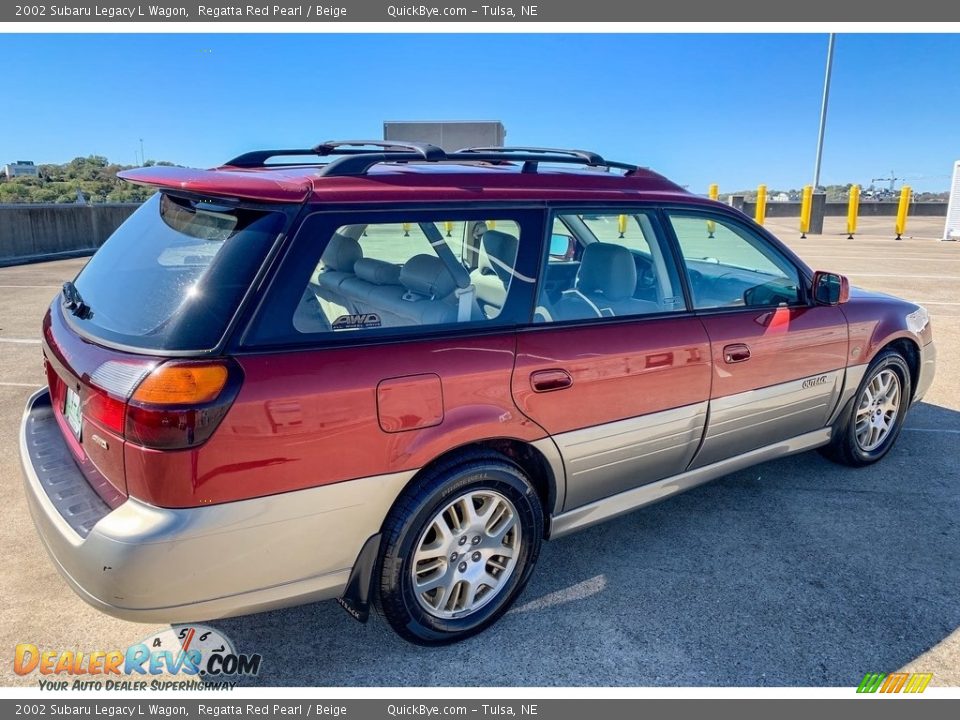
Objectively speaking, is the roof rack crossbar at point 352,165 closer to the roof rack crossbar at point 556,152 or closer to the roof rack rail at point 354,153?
the roof rack rail at point 354,153

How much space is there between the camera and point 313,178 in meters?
2.46

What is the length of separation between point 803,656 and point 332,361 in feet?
6.76

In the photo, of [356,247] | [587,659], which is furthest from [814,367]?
[356,247]

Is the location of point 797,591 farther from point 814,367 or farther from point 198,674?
point 198,674

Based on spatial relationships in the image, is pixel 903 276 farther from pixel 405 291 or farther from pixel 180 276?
pixel 180 276

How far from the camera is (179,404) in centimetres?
207

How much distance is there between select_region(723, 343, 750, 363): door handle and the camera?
337 centimetres

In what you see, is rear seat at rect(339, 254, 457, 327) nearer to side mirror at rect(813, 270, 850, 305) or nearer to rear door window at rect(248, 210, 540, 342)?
rear door window at rect(248, 210, 540, 342)

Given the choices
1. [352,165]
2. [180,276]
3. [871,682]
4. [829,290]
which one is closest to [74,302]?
[180,276]

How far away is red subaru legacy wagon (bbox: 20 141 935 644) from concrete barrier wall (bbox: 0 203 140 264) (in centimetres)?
1452

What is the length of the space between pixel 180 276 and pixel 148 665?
56.8 inches

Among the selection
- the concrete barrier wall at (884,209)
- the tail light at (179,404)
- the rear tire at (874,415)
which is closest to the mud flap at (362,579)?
the tail light at (179,404)

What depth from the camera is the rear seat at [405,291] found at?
262cm

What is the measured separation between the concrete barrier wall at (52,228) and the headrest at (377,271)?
14851mm
